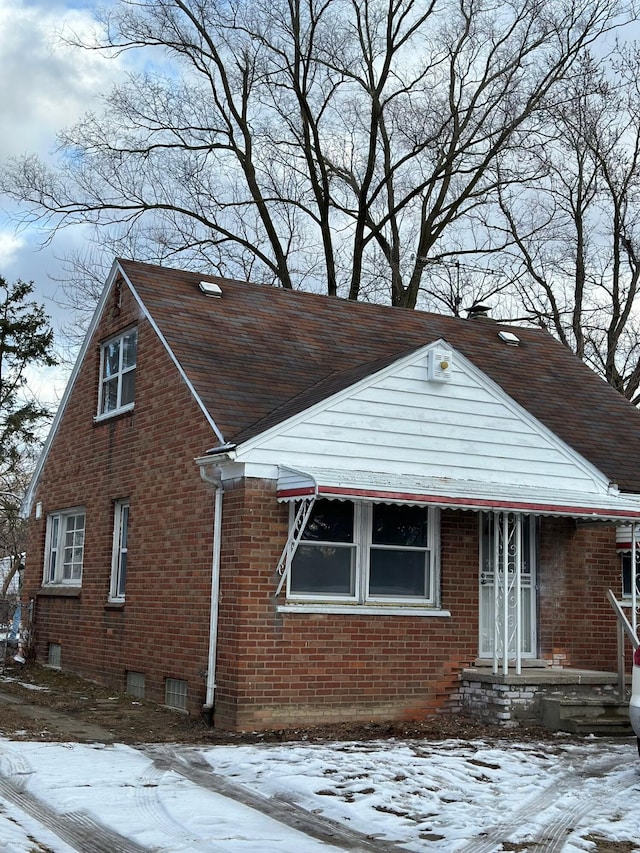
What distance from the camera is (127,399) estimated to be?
14.9m

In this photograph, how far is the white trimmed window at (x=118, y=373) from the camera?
14.8 metres

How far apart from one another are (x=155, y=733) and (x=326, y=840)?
14.9 ft

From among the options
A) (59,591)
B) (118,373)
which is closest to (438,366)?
(118,373)

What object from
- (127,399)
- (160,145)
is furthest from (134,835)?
→ (160,145)

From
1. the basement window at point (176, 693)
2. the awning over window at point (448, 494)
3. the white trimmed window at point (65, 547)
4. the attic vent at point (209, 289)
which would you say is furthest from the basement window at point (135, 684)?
the attic vent at point (209, 289)

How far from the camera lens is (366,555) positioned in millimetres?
11984

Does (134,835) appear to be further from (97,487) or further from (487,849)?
(97,487)

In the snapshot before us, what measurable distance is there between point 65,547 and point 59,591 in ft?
2.75

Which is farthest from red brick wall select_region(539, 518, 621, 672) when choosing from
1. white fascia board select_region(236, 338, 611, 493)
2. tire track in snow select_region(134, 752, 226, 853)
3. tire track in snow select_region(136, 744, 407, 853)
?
tire track in snow select_region(134, 752, 226, 853)

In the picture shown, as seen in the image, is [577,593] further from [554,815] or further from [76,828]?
[76,828]

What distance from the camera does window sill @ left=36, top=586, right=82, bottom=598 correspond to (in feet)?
51.3

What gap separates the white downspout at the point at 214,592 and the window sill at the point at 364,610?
0.79 m

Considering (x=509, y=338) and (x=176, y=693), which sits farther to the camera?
(x=509, y=338)

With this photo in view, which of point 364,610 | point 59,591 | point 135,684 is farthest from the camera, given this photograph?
point 59,591
